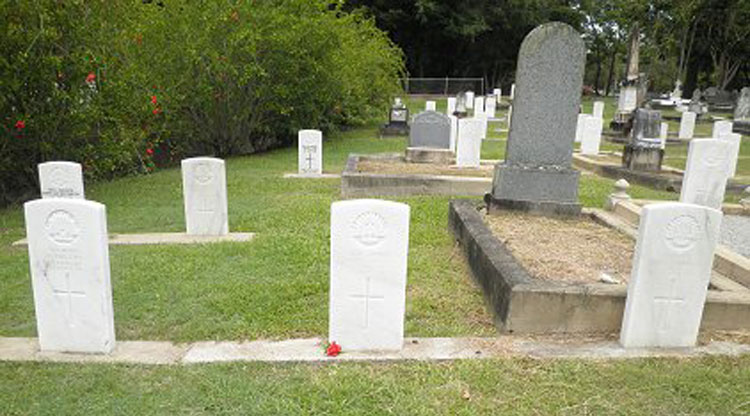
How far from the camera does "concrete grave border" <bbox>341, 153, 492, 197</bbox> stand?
9.73m

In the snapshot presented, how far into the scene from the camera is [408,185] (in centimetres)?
978

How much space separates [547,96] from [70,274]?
587 centimetres

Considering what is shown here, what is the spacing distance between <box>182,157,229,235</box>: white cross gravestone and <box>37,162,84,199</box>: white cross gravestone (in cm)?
138

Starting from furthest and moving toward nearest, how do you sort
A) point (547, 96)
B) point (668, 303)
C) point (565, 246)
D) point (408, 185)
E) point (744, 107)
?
1. point (744, 107)
2. point (408, 185)
3. point (547, 96)
4. point (565, 246)
5. point (668, 303)

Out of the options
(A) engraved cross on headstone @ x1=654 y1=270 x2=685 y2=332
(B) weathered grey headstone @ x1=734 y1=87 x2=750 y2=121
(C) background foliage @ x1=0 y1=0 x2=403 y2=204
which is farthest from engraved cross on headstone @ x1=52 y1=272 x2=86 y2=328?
(B) weathered grey headstone @ x1=734 y1=87 x2=750 y2=121

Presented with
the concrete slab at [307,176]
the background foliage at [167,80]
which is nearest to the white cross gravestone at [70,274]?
the background foliage at [167,80]

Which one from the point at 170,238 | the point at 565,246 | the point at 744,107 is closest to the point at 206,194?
the point at 170,238

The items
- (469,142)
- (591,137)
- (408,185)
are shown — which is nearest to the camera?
(408,185)

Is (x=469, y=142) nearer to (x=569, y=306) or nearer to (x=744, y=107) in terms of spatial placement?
(x=569, y=306)

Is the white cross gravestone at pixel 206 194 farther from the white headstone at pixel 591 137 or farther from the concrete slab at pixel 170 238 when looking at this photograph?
the white headstone at pixel 591 137

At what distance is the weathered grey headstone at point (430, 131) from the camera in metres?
13.0

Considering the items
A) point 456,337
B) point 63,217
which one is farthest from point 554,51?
point 63,217

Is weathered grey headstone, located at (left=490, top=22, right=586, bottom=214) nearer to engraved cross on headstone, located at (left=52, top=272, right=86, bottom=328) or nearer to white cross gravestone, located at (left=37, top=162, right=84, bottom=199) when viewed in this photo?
engraved cross on headstone, located at (left=52, top=272, right=86, bottom=328)

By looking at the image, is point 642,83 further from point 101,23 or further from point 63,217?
point 63,217
